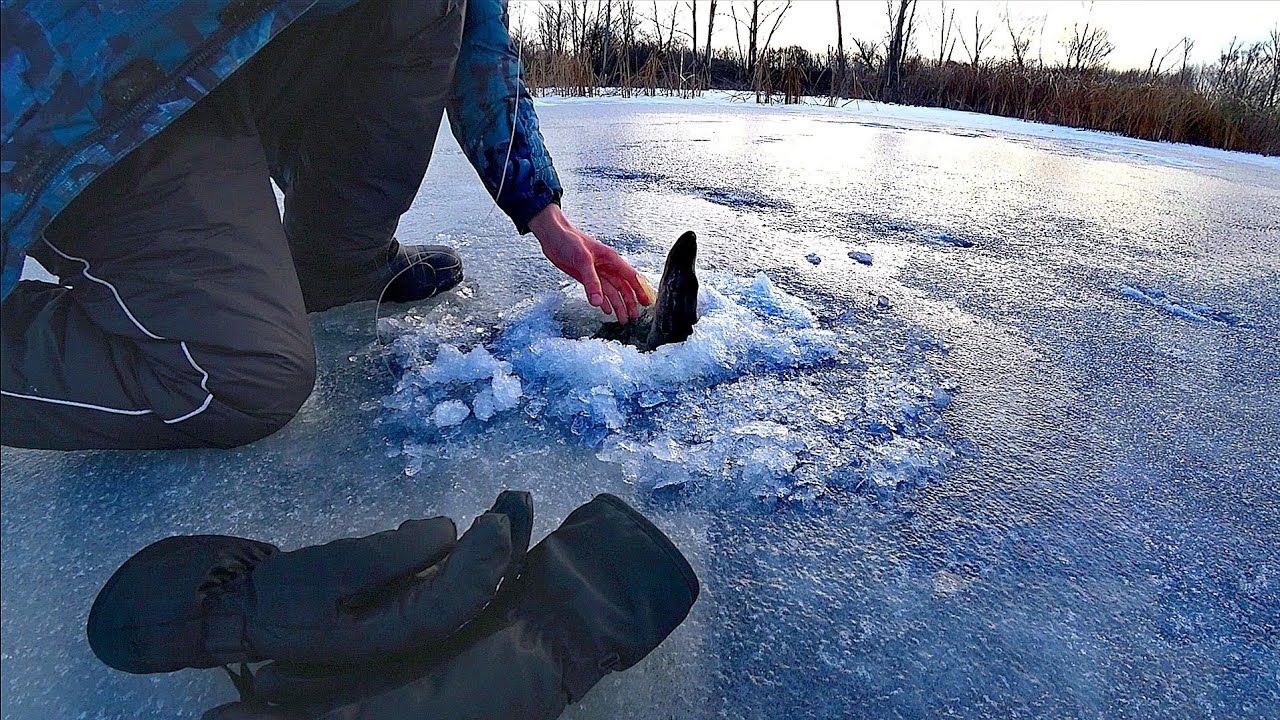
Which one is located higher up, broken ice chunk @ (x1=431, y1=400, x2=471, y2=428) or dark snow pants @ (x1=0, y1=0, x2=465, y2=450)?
dark snow pants @ (x1=0, y1=0, x2=465, y2=450)

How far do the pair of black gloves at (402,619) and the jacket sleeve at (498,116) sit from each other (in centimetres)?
84

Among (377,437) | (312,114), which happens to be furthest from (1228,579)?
(312,114)

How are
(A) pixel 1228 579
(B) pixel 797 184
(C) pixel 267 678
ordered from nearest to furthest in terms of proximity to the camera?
(C) pixel 267 678 → (A) pixel 1228 579 → (B) pixel 797 184

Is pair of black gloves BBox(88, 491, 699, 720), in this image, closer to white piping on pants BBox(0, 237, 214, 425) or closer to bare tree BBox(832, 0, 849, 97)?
white piping on pants BBox(0, 237, 214, 425)

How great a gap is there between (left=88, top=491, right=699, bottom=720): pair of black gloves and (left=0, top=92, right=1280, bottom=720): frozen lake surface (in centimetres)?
7

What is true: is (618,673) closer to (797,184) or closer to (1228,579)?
(1228,579)

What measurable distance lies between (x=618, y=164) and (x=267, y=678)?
328 cm

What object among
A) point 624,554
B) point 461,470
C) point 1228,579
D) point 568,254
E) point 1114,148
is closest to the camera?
point 624,554

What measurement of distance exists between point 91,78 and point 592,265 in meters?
0.83

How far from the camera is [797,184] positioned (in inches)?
130

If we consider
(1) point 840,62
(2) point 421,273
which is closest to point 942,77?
(1) point 840,62

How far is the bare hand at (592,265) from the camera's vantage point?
57.2 inches

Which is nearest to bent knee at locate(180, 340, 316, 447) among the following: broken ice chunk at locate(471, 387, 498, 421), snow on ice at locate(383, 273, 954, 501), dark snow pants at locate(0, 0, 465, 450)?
dark snow pants at locate(0, 0, 465, 450)

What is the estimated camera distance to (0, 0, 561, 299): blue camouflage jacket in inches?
27.8
